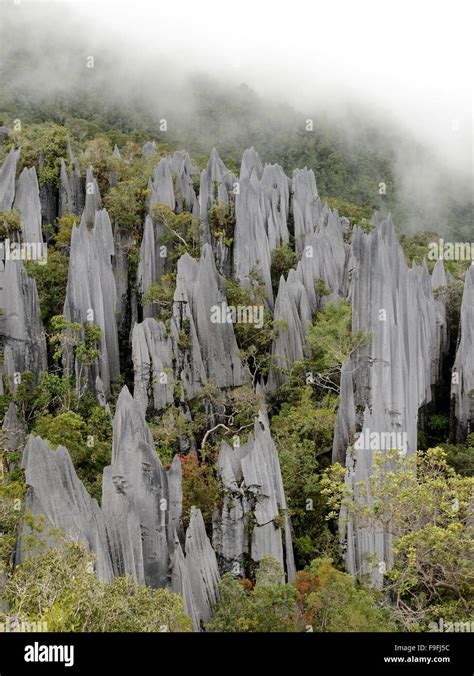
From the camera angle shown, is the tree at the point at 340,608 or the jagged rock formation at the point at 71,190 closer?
the tree at the point at 340,608

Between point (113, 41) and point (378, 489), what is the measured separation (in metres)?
62.4

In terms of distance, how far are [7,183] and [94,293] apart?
8.02 metres

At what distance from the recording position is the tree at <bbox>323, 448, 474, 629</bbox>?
15.5 metres

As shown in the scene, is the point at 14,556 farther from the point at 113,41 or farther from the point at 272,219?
the point at 113,41

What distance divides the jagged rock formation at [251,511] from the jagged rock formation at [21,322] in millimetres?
11167

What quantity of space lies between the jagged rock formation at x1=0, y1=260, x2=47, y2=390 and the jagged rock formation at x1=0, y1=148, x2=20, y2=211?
557cm

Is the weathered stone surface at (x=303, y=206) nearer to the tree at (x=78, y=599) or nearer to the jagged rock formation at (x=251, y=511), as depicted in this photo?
the jagged rock formation at (x=251, y=511)

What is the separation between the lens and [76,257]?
28.0m

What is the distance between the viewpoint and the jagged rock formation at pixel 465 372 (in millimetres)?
27581

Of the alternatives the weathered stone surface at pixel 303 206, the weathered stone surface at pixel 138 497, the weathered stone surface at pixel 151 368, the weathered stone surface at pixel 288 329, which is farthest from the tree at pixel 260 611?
the weathered stone surface at pixel 303 206

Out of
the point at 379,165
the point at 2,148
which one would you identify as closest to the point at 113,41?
the point at 379,165

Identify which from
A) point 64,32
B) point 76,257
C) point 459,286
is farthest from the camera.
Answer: point 64,32

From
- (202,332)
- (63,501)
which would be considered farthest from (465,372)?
(63,501)

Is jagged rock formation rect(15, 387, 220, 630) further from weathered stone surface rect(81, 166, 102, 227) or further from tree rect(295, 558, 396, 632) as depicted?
weathered stone surface rect(81, 166, 102, 227)
